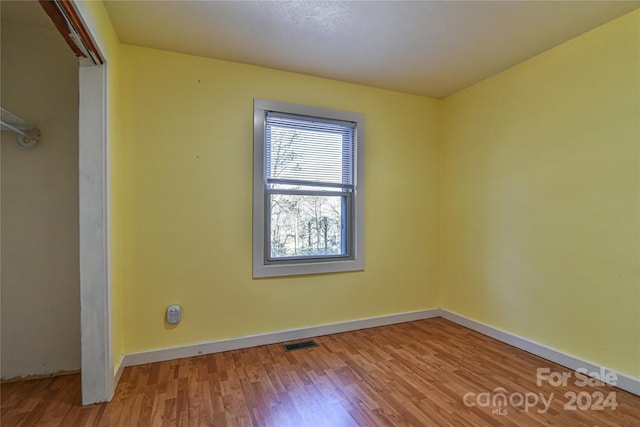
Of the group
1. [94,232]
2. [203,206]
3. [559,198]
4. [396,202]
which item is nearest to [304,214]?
[203,206]

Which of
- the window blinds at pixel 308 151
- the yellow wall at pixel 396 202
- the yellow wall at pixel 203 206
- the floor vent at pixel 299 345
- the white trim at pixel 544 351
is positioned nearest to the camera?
the white trim at pixel 544 351

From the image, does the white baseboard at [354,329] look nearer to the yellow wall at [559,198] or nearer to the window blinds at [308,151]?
the yellow wall at [559,198]

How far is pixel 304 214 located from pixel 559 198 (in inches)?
82.9

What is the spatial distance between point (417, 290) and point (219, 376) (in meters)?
2.21

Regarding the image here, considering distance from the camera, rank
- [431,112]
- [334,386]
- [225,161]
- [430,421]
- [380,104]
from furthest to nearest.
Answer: [431,112], [380,104], [225,161], [334,386], [430,421]

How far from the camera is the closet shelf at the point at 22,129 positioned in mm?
1883

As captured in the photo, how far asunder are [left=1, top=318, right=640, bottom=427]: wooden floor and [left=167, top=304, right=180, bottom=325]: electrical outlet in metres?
0.31

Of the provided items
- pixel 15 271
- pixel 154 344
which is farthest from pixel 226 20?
pixel 154 344

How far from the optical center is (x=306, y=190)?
9.55ft

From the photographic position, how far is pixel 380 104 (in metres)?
3.21

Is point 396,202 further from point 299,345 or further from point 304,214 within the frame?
point 299,345

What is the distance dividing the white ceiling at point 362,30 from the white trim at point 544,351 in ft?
7.80

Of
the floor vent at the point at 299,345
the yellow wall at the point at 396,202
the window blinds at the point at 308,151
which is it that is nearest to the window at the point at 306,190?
the window blinds at the point at 308,151

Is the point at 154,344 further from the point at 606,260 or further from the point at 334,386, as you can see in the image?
the point at 606,260
